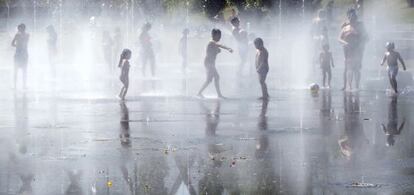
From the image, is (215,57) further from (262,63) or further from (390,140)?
(390,140)

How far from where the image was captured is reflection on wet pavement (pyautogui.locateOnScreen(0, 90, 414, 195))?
1148 centimetres

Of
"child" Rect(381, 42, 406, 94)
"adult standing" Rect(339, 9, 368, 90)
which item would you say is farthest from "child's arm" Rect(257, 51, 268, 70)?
"child" Rect(381, 42, 406, 94)

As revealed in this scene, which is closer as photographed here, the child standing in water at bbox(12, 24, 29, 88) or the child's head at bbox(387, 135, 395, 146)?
the child's head at bbox(387, 135, 395, 146)

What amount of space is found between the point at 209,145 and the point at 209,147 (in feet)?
0.80

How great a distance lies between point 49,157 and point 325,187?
448 centimetres

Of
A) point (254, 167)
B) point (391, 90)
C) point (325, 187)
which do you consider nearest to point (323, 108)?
point (391, 90)

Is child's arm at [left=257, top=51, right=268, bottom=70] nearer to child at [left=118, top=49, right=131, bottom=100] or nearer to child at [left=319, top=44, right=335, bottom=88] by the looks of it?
child at [left=118, top=49, right=131, bottom=100]

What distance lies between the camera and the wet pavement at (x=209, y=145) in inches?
453

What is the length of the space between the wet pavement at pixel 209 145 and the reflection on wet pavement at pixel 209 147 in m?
0.02

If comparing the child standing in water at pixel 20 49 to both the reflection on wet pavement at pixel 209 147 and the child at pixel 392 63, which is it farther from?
the child at pixel 392 63

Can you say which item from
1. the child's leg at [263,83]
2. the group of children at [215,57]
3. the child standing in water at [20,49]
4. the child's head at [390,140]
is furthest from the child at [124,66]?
the child's head at [390,140]

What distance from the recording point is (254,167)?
12.7 metres

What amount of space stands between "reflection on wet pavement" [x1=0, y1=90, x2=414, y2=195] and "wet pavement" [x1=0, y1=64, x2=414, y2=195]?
0.05 ft

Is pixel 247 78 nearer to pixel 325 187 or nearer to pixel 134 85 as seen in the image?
pixel 134 85
